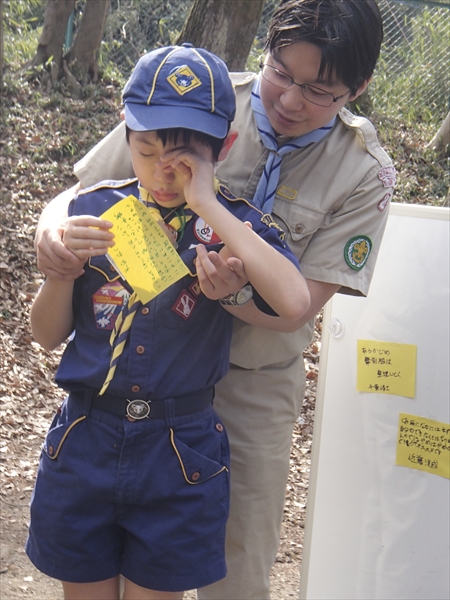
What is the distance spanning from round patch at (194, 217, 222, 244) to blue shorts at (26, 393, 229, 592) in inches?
16.7

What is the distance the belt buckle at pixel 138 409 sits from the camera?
179 cm

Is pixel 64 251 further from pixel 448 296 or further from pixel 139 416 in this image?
pixel 448 296

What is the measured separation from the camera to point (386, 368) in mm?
2768

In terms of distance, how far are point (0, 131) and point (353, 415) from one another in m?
5.35

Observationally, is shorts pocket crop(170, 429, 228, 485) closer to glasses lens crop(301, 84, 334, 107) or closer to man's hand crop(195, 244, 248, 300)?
man's hand crop(195, 244, 248, 300)

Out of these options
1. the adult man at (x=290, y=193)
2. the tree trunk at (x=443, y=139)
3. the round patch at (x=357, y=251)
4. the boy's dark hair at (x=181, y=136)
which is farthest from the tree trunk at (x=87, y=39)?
the boy's dark hair at (x=181, y=136)

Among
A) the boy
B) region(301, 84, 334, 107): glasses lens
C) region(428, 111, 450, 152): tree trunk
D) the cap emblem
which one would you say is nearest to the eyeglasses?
region(301, 84, 334, 107): glasses lens

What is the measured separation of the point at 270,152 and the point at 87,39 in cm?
663

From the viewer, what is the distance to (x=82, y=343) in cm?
187

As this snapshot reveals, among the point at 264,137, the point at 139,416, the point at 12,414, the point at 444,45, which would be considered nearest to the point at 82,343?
the point at 139,416

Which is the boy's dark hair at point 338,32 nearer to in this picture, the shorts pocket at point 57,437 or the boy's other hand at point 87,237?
the boy's other hand at point 87,237

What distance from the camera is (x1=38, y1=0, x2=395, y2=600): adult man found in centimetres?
199

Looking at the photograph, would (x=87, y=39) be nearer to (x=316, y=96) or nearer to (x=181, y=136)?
(x=316, y=96)

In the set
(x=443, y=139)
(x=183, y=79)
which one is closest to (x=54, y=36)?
(x=443, y=139)
